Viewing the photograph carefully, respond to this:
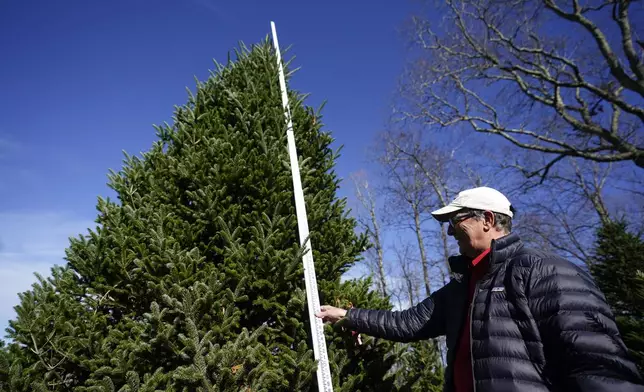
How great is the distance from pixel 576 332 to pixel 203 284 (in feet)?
7.16

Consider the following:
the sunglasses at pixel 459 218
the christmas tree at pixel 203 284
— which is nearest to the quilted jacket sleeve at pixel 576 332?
the sunglasses at pixel 459 218

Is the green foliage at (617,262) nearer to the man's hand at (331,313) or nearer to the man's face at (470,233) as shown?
the man's face at (470,233)

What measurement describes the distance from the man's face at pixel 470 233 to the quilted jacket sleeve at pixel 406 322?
0.46m

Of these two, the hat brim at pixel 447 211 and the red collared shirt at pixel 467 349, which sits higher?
the hat brim at pixel 447 211

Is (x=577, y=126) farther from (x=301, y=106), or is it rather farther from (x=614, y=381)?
(x=614, y=381)

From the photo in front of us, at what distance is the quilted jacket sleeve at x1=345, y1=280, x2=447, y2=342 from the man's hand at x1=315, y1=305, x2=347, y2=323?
0.08 m

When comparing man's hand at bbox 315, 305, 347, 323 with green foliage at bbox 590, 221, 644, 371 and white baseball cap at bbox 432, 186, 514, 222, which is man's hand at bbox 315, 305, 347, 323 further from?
green foliage at bbox 590, 221, 644, 371

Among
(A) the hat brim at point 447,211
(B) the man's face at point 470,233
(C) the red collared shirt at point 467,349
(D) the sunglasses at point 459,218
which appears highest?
(A) the hat brim at point 447,211

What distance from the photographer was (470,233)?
2395mm

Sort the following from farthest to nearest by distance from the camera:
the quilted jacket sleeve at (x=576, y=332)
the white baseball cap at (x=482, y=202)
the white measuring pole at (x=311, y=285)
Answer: the white measuring pole at (x=311, y=285) → the white baseball cap at (x=482, y=202) → the quilted jacket sleeve at (x=576, y=332)

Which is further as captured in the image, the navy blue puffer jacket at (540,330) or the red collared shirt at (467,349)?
the red collared shirt at (467,349)

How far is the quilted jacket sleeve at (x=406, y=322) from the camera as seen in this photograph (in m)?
2.70

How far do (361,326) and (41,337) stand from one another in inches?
93.7

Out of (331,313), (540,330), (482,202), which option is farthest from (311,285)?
(540,330)
